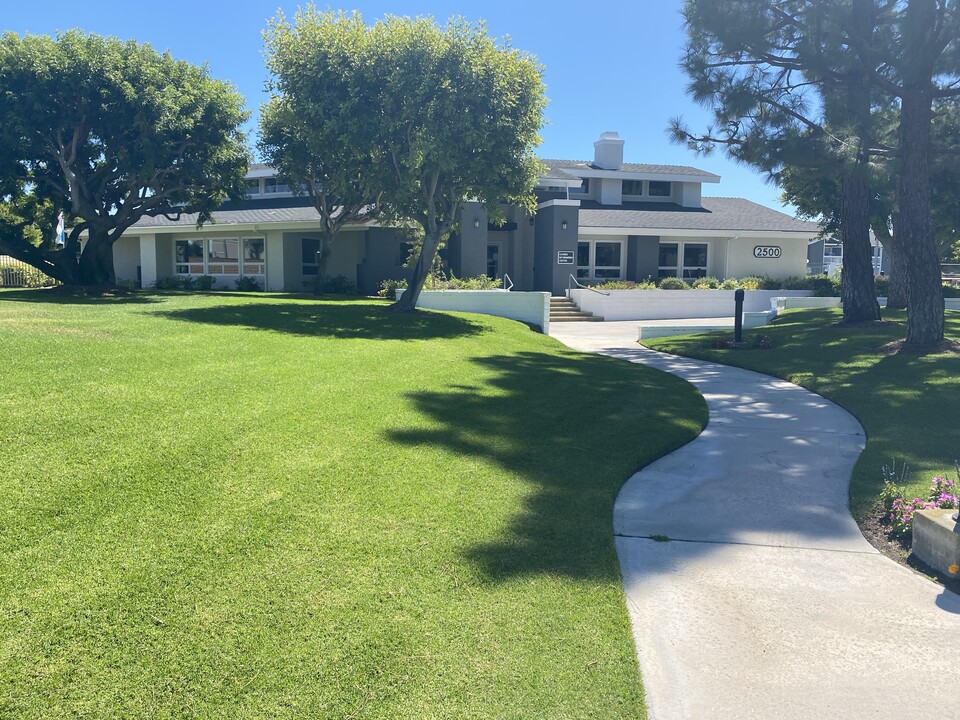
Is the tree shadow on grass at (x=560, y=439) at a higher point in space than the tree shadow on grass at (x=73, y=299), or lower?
lower

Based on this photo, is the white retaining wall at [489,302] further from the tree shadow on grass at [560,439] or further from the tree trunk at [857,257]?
the tree shadow on grass at [560,439]

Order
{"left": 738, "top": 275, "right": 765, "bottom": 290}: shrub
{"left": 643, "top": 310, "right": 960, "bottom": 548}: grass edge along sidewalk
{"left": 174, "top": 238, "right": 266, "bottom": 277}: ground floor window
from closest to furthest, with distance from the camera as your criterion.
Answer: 1. {"left": 643, "top": 310, "right": 960, "bottom": 548}: grass edge along sidewalk
2. {"left": 738, "top": 275, "right": 765, "bottom": 290}: shrub
3. {"left": 174, "top": 238, "right": 266, "bottom": 277}: ground floor window

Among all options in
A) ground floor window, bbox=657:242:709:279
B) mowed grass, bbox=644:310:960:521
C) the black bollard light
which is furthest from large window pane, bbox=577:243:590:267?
the black bollard light

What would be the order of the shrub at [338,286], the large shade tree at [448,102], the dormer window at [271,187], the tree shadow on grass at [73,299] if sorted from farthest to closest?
the dormer window at [271,187], the shrub at [338,286], the tree shadow on grass at [73,299], the large shade tree at [448,102]

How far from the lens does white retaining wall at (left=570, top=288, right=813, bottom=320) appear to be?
25.8m

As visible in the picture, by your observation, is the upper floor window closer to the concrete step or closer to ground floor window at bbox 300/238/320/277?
ground floor window at bbox 300/238/320/277

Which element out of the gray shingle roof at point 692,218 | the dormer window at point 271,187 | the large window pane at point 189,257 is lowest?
the large window pane at point 189,257

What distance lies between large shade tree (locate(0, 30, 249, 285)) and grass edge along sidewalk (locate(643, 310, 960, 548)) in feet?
43.4

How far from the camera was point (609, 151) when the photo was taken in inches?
1417

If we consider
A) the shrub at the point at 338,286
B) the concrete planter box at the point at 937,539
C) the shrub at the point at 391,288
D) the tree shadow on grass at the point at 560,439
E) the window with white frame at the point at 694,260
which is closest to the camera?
the concrete planter box at the point at 937,539

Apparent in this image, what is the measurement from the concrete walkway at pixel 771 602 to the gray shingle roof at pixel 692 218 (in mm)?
24192

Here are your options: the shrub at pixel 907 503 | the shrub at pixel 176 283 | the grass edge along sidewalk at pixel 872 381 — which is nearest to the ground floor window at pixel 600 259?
the grass edge along sidewalk at pixel 872 381

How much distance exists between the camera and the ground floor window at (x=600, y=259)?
3102 cm

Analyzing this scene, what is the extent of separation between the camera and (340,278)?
27281mm
